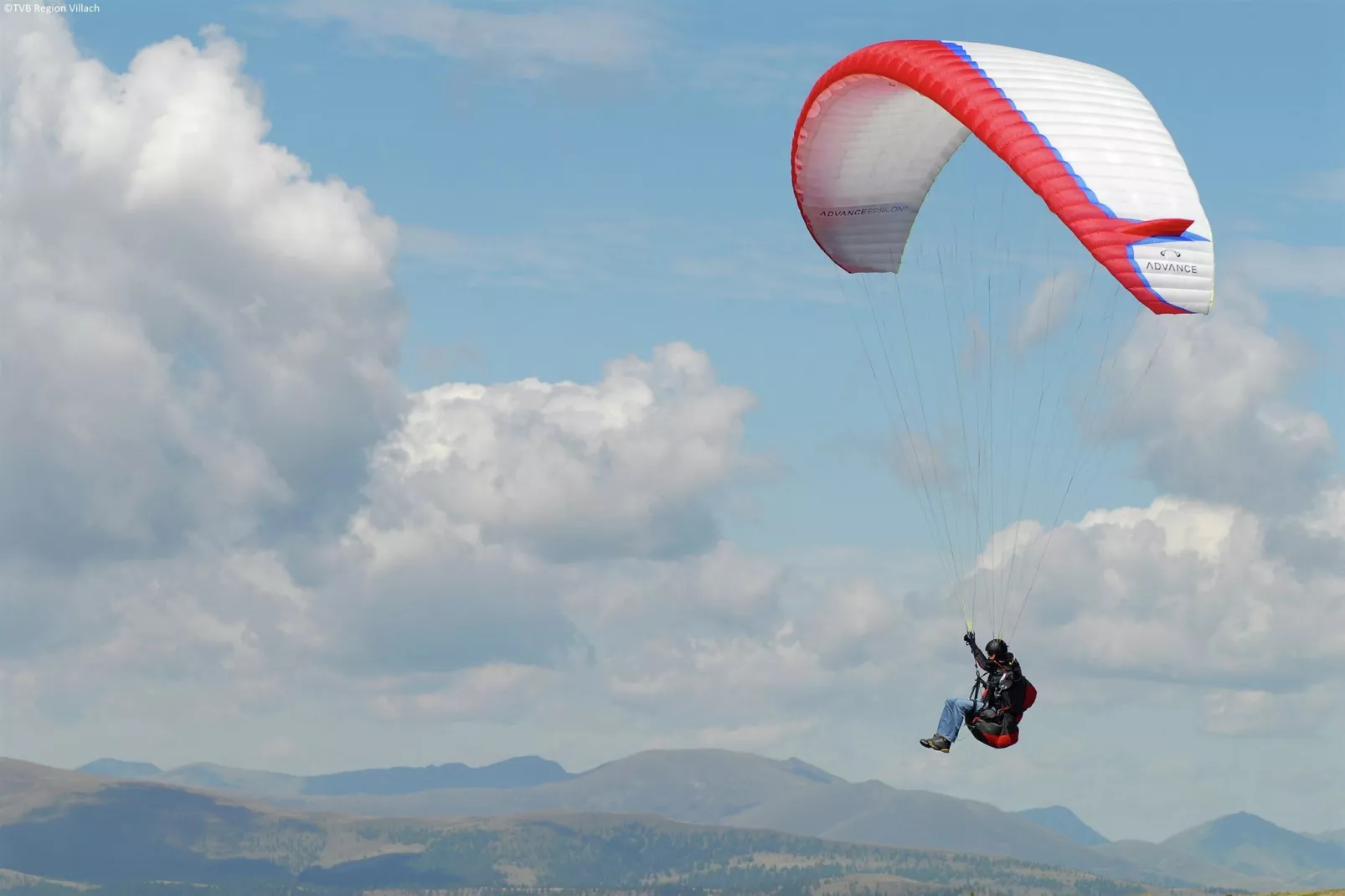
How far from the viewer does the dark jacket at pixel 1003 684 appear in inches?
1993

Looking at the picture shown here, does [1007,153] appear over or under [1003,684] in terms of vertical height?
over

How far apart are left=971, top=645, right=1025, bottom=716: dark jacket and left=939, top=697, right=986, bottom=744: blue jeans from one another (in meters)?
0.49

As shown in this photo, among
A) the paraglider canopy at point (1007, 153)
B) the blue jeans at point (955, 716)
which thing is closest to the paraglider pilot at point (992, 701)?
the blue jeans at point (955, 716)

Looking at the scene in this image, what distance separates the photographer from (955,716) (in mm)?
51219

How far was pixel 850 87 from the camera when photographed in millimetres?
57531

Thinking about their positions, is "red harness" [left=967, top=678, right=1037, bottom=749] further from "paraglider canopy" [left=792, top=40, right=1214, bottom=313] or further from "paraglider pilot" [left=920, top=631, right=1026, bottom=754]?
"paraglider canopy" [left=792, top=40, right=1214, bottom=313]

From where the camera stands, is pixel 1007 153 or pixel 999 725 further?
pixel 999 725

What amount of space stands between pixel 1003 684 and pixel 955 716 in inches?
66.6

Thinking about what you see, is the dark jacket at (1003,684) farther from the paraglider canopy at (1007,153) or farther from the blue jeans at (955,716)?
the paraglider canopy at (1007,153)

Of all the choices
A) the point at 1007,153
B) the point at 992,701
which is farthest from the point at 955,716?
the point at 1007,153

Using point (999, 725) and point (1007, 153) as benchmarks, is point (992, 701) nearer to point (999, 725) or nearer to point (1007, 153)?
point (999, 725)

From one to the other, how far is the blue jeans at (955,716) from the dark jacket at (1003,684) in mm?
494

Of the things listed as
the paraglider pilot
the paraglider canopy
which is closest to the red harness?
the paraglider pilot

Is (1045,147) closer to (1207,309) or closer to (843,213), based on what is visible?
(1207,309)
